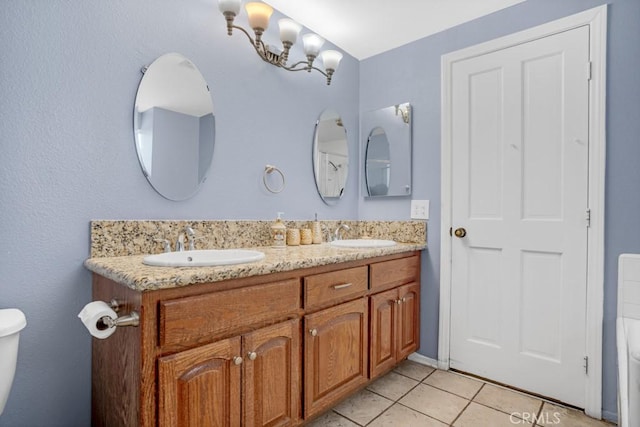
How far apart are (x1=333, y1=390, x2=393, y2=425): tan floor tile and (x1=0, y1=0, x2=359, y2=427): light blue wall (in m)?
1.13

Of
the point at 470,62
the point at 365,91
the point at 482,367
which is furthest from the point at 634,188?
the point at 365,91

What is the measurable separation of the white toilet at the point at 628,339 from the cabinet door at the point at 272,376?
3.40 feet

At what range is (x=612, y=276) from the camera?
5.25 feet

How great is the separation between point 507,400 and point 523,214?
100cm

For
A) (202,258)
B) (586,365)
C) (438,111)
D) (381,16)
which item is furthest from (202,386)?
(381,16)

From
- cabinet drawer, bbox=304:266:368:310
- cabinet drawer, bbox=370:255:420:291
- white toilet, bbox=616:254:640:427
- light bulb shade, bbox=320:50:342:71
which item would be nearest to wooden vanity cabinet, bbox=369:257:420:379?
cabinet drawer, bbox=370:255:420:291

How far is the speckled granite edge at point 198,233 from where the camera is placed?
1.32 metres

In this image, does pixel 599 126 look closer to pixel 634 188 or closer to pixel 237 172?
pixel 634 188

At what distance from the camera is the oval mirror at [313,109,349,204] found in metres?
2.25

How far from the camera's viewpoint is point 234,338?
1.14 metres

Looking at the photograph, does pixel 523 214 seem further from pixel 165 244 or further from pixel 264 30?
pixel 165 244

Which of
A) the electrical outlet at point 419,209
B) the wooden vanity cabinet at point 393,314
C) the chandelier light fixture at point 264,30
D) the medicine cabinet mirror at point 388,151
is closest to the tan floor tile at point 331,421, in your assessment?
the wooden vanity cabinet at point 393,314

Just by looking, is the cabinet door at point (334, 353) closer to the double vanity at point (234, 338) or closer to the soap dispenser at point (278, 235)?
the double vanity at point (234, 338)

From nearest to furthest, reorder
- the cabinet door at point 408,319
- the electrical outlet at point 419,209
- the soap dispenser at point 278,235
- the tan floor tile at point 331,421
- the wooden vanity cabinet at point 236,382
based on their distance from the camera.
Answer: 1. the wooden vanity cabinet at point 236,382
2. the tan floor tile at point 331,421
3. the soap dispenser at point 278,235
4. the cabinet door at point 408,319
5. the electrical outlet at point 419,209
